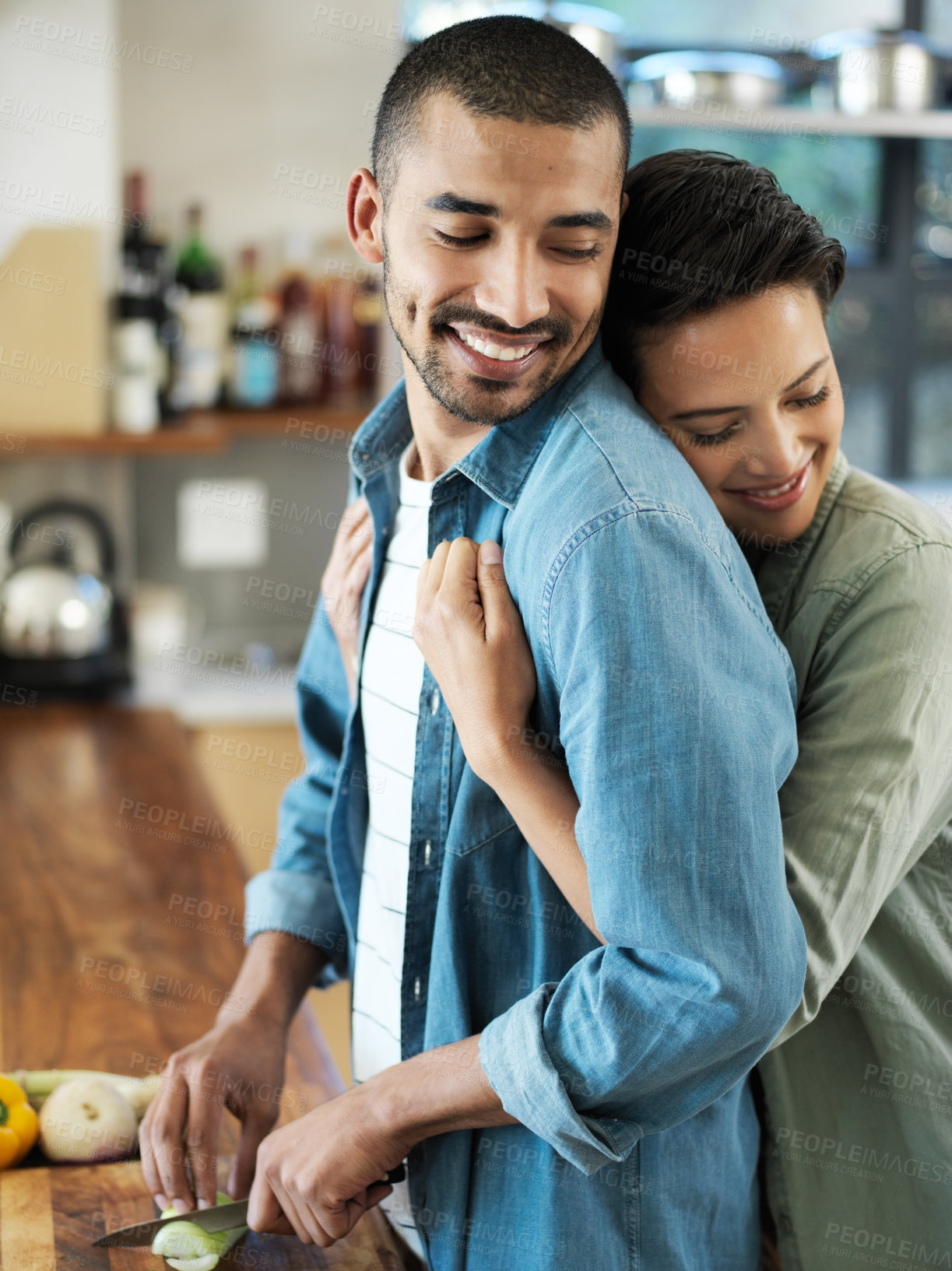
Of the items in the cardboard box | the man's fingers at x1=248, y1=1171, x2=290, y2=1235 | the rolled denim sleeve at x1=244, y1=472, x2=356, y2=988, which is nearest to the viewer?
the man's fingers at x1=248, y1=1171, x2=290, y2=1235

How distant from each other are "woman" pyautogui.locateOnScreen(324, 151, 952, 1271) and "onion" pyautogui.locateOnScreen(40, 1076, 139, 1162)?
50 cm

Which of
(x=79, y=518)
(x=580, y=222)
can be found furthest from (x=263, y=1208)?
(x=79, y=518)

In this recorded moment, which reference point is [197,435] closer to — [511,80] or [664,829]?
[511,80]

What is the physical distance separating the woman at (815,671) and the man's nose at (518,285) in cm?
12

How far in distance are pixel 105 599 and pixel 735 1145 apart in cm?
190

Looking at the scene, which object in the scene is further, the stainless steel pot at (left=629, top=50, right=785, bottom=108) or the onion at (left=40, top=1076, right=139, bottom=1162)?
the stainless steel pot at (left=629, top=50, right=785, bottom=108)

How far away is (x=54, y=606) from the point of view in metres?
2.40

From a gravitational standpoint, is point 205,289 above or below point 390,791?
above

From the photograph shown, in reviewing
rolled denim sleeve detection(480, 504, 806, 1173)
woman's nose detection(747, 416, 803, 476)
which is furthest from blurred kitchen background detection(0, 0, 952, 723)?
rolled denim sleeve detection(480, 504, 806, 1173)

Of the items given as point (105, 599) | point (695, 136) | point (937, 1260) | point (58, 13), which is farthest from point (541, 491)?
point (695, 136)

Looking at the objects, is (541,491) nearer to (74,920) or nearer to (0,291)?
(74,920)

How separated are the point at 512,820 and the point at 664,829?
0.58 feet

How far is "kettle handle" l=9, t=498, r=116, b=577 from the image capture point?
98.2 inches

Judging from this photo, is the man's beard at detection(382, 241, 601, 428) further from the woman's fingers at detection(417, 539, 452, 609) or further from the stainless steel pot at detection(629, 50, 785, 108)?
the stainless steel pot at detection(629, 50, 785, 108)
